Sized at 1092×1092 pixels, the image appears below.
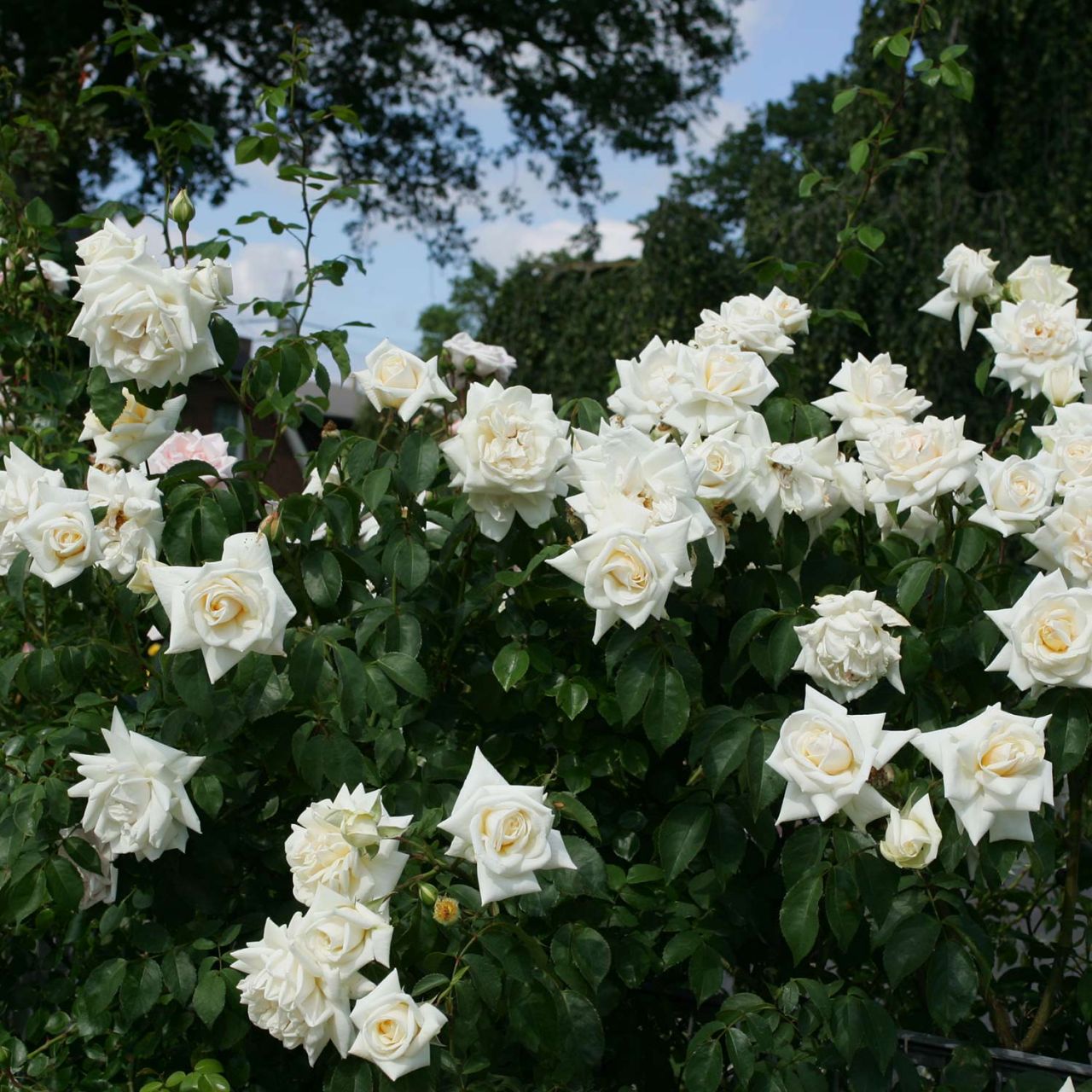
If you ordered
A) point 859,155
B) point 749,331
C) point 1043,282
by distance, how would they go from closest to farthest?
point 749,331 → point 1043,282 → point 859,155

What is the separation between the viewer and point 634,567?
133 cm

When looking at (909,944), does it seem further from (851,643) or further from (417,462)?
(417,462)

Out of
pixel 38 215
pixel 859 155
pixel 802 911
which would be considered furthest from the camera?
pixel 38 215

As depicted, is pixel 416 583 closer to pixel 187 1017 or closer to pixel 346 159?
pixel 187 1017

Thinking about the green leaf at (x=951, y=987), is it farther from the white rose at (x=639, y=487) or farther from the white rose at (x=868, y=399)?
the white rose at (x=868, y=399)

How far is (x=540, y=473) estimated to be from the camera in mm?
1440

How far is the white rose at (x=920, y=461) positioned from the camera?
4.94 ft

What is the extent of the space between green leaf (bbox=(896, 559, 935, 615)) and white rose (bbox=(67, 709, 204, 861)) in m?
0.84

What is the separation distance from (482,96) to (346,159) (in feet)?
5.10

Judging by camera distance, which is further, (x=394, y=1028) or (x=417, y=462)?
(x=417, y=462)

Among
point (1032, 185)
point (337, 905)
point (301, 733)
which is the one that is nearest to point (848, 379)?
point (301, 733)

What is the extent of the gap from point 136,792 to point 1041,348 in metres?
1.37

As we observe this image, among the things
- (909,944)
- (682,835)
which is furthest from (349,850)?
(909,944)

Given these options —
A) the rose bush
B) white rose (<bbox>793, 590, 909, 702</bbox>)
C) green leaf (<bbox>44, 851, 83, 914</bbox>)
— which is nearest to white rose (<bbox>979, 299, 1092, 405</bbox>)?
the rose bush
